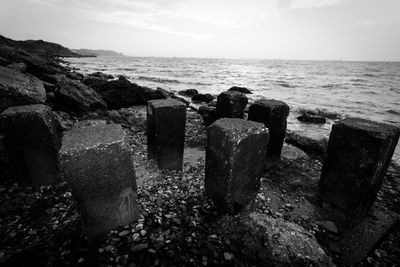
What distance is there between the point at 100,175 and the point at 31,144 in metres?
1.68

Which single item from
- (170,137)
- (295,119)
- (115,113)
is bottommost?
(295,119)

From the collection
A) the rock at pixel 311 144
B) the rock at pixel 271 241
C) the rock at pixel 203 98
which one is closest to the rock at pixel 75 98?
the rock at pixel 271 241

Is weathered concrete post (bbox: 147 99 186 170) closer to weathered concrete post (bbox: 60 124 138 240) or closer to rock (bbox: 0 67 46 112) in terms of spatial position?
weathered concrete post (bbox: 60 124 138 240)

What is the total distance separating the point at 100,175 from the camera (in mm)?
2312

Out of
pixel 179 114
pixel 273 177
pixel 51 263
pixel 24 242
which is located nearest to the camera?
pixel 51 263

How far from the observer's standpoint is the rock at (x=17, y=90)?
3869 mm

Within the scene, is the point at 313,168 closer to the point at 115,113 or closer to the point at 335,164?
the point at 335,164

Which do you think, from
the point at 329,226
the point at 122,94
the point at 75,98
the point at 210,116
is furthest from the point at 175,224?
the point at 122,94

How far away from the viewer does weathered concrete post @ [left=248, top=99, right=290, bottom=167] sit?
14.6ft

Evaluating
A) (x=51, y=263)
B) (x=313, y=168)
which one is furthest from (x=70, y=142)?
(x=313, y=168)

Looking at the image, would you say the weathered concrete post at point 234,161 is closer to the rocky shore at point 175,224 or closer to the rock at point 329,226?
the rocky shore at point 175,224

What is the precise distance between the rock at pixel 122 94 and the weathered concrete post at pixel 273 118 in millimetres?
6249

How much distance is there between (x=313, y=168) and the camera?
191 inches

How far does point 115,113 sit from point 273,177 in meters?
5.41
